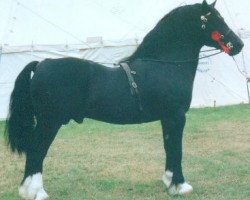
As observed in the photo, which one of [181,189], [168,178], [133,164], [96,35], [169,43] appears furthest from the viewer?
[96,35]

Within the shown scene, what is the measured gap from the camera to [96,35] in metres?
19.0

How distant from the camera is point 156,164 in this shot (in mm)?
8609

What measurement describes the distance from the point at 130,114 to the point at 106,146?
151 inches

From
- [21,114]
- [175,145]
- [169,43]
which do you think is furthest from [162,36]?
[21,114]

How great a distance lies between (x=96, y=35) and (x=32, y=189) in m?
13.0

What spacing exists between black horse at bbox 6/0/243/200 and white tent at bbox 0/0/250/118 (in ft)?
34.7

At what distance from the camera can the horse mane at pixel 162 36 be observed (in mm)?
6918

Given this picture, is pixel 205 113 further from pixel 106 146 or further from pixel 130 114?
pixel 130 114

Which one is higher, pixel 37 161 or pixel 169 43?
pixel 169 43

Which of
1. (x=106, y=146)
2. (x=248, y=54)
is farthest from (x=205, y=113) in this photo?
(x=106, y=146)

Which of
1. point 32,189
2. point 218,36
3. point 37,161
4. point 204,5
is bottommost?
point 32,189

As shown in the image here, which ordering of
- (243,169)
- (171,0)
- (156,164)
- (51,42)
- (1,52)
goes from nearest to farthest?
(243,169) < (156,164) < (1,52) < (51,42) < (171,0)

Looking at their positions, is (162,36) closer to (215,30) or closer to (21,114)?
(215,30)

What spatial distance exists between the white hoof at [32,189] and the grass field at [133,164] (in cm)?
24
